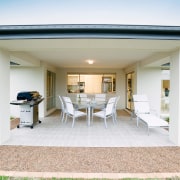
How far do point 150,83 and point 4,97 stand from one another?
6.77 m

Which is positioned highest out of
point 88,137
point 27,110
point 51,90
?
point 51,90

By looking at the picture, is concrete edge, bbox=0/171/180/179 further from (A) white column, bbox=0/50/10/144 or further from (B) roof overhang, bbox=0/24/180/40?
(B) roof overhang, bbox=0/24/180/40

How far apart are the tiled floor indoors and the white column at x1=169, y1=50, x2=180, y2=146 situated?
298 mm

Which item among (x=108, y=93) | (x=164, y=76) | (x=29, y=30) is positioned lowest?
(x=108, y=93)

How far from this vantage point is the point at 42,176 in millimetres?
2754

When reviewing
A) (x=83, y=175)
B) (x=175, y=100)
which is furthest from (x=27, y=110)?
(x=175, y=100)

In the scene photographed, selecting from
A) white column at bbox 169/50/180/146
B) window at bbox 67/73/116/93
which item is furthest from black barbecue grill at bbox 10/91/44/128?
window at bbox 67/73/116/93

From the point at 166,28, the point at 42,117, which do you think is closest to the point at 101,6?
the point at 166,28

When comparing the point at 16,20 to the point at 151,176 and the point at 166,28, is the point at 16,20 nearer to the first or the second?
the point at 166,28

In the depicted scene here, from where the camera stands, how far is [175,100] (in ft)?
14.4

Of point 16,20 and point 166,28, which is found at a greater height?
point 16,20

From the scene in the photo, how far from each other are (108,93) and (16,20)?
25.3ft

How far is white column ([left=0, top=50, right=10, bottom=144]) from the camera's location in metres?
4.28

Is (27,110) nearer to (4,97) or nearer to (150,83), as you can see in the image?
(4,97)
